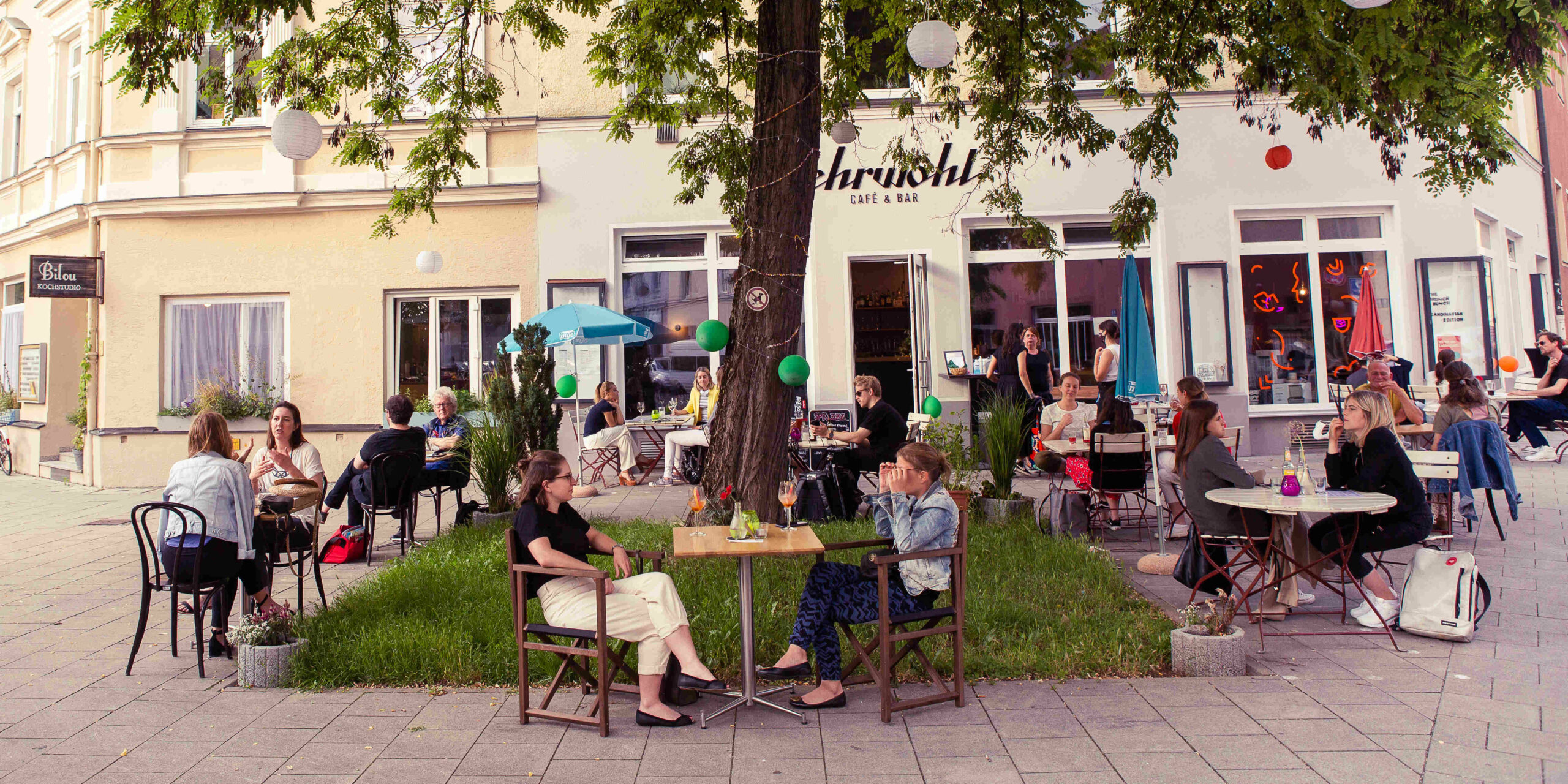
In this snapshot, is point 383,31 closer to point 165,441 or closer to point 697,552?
point 697,552

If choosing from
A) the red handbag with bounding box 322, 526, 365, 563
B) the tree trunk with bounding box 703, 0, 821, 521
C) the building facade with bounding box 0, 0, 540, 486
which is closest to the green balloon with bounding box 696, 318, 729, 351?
the tree trunk with bounding box 703, 0, 821, 521

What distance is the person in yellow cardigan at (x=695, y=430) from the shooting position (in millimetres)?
11086

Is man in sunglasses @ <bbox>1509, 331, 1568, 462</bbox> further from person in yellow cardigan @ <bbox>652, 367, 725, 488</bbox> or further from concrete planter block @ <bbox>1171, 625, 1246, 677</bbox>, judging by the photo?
concrete planter block @ <bbox>1171, 625, 1246, 677</bbox>

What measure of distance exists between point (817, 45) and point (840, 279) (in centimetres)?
568

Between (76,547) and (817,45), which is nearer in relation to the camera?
(817,45)

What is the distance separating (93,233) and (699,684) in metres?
12.1

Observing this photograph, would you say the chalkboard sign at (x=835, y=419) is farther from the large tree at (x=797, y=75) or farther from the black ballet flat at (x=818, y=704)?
the black ballet flat at (x=818, y=704)

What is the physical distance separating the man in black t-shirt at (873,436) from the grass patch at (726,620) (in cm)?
175

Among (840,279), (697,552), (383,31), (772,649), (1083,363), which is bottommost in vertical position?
(772,649)

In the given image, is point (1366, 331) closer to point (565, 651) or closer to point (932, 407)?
point (932, 407)

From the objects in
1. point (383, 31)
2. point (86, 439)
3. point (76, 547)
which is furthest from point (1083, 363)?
point (86, 439)

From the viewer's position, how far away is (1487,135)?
7.41 metres

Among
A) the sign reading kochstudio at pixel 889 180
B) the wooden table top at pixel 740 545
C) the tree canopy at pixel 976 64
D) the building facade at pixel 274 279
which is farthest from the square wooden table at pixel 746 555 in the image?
the building facade at pixel 274 279

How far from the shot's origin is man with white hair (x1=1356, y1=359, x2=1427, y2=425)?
323 inches
